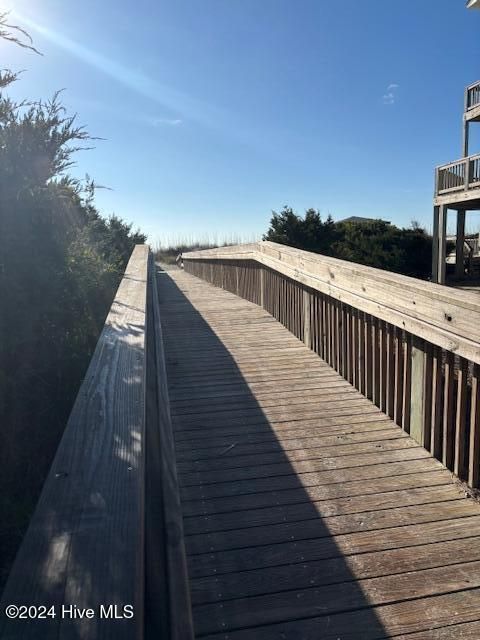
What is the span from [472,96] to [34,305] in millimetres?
16234

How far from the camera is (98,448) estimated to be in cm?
148

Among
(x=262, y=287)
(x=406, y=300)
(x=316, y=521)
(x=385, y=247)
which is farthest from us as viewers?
(x=385, y=247)

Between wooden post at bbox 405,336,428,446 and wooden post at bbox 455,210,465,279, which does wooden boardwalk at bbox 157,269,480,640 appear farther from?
wooden post at bbox 455,210,465,279

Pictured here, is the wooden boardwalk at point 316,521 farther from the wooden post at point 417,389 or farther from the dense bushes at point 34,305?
the dense bushes at point 34,305

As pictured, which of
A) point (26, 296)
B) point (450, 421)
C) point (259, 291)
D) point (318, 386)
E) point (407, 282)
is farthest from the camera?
point (259, 291)

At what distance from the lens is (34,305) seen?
12.5 ft

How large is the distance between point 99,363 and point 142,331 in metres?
0.70

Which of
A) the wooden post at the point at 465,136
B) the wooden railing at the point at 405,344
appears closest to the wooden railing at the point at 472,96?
the wooden post at the point at 465,136

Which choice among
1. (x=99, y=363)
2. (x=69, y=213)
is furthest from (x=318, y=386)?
(x=69, y=213)

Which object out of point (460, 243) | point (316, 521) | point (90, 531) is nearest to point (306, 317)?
point (316, 521)

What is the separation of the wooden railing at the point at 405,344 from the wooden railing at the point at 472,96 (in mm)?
13229

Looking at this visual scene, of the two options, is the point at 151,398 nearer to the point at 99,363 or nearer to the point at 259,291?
the point at 99,363

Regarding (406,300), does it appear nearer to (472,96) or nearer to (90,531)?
(90,531)

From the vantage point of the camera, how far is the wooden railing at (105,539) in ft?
2.85
